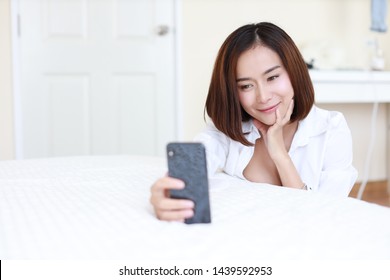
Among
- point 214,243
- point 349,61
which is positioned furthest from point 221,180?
point 349,61

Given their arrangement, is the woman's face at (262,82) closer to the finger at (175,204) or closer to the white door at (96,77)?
the finger at (175,204)

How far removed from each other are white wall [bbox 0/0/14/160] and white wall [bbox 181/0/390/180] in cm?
87

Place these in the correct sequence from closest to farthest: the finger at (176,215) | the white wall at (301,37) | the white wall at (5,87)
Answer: the finger at (176,215) < the white wall at (5,87) < the white wall at (301,37)

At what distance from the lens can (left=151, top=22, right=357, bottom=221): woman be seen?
1038 mm

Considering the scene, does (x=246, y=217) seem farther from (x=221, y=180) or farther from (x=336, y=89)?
(x=336, y=89)

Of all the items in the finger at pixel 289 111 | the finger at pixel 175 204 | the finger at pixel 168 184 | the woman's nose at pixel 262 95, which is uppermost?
the woman's nose at pixel 262 95

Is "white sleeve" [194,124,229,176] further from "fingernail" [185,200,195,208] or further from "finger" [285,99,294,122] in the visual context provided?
"fingernail" [185,200,195,208]

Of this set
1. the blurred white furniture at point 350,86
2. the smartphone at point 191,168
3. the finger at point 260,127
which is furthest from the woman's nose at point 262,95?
the blurred white furniture at point 350,86

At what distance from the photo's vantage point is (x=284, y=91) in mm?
1061

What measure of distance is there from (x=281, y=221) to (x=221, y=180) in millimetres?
316

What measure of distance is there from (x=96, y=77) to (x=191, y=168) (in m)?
2.03

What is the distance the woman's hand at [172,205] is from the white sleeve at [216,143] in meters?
0.51

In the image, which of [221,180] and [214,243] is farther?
[221,180]

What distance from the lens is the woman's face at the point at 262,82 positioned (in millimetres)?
1023
